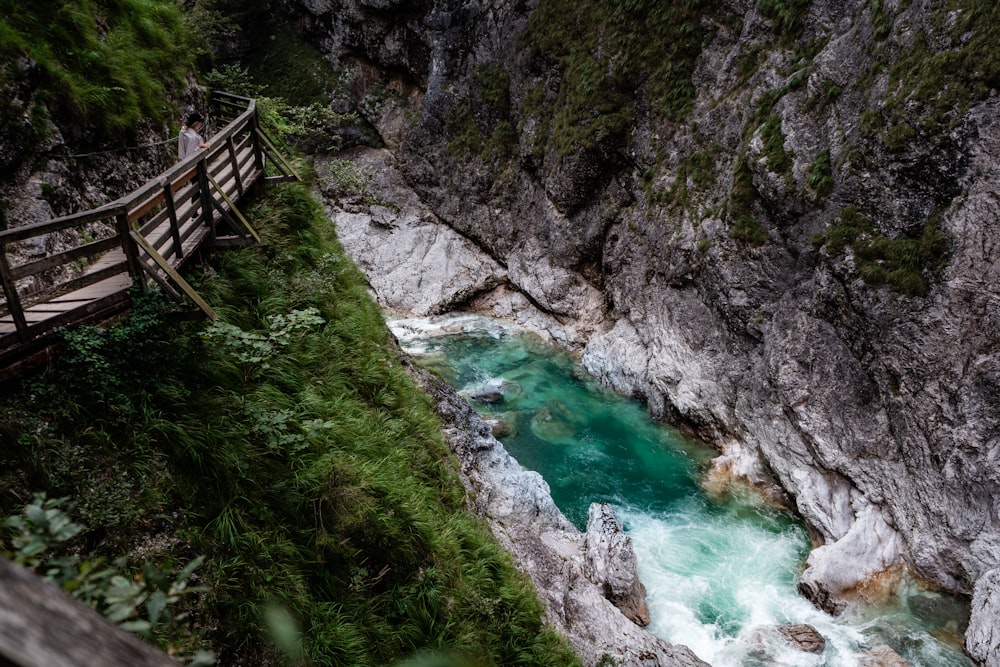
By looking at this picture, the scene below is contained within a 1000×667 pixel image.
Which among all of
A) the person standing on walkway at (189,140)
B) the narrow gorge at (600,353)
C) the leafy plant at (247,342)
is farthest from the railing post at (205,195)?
the leafy plant at (247,342)

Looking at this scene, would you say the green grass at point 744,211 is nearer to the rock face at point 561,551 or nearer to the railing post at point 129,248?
the rock face at point 561,551

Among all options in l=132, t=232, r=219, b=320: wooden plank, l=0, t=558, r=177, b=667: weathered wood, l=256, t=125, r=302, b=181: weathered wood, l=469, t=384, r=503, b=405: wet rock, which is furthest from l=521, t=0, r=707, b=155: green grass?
l=0, t=558, r=177, b=667: weathered wood

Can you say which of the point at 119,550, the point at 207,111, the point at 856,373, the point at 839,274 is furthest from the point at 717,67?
the point at 119,550

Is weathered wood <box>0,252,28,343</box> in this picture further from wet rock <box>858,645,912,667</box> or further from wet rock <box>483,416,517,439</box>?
wet rock <box>858,645,912,667</box>

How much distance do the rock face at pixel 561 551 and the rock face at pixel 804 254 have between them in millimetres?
4233

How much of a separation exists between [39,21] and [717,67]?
17.6 meters

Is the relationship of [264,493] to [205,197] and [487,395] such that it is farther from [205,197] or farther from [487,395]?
[487,395]

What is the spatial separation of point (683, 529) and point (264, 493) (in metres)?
10.2

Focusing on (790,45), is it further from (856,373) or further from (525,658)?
(525,658)

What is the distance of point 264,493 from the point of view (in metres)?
5.34

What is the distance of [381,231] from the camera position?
1147 inches

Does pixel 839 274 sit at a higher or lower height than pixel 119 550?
higher

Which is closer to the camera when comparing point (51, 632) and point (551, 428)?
point (51, 632)

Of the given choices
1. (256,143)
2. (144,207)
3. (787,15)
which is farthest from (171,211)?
(787,15)
